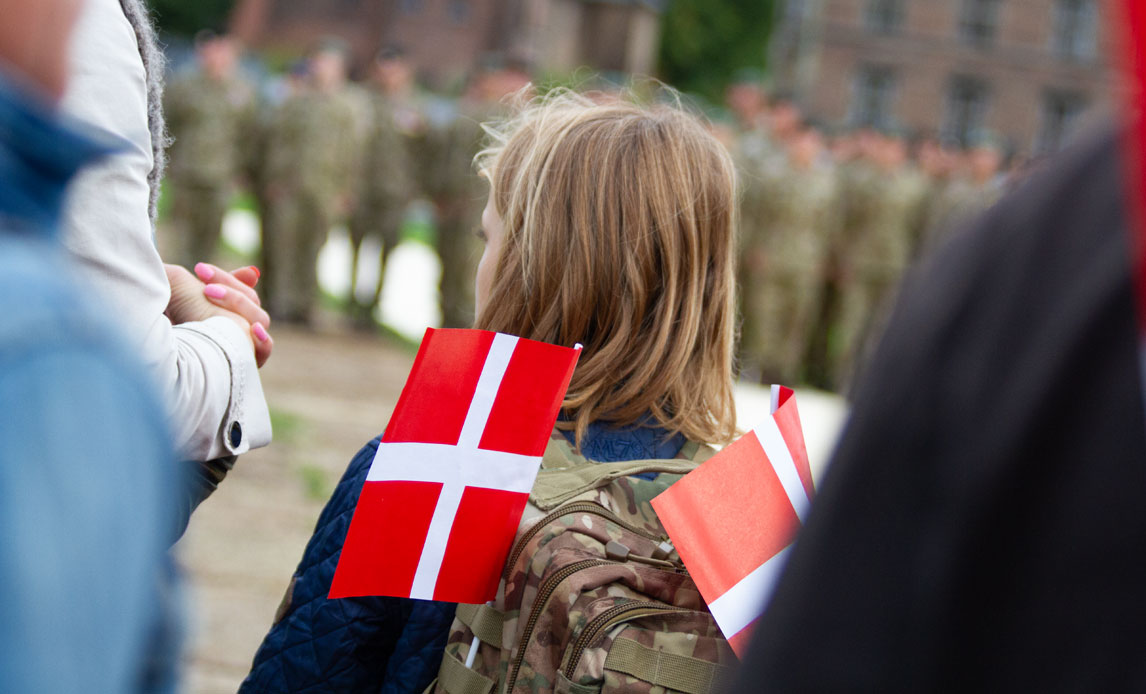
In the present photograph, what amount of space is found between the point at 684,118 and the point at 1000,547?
1513 mm

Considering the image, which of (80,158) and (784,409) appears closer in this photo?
(80,158)

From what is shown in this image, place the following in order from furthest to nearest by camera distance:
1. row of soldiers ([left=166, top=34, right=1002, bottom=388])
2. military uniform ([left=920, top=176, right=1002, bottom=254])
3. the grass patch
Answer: military uniform ([left=920, top=176, right=1002, bottom=254]), row of soldiers ([left=166, top=34, right=1002, bottom=388]), the grass patch

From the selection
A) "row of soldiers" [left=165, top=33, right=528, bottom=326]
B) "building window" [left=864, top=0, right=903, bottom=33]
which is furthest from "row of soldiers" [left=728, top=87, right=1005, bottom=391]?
"building window" [left=864, top=0, right=903, bottom=33]

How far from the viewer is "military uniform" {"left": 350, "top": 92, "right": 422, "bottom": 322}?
38.4 ft

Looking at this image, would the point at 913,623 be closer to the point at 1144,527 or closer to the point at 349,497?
the point at 1144,527

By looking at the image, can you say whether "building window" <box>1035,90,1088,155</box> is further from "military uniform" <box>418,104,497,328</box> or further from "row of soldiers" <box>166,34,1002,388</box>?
"military uniform" <box>418,104,497,328</box>

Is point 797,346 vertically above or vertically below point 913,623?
below

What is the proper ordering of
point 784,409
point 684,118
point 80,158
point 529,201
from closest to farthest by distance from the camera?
point 80,158 < point 784,409 < point 529,201 < point 684,118

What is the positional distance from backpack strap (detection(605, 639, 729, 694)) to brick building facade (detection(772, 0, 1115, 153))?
46.4 meters

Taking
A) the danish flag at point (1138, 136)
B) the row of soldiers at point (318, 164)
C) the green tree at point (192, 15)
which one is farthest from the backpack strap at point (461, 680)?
the green tree at point (192, 15)

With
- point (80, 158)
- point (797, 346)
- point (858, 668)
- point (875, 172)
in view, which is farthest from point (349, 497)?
point (875, 172)

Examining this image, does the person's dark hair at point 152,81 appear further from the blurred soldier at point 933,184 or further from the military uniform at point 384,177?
the blurred soldier at point 933,184

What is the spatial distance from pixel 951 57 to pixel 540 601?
48.6m

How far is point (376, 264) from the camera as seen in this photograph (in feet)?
39.7
